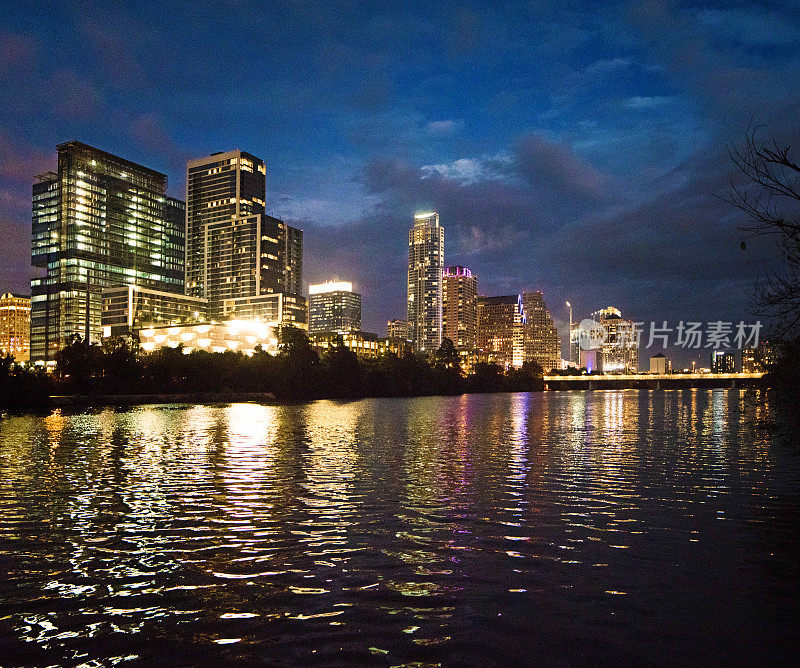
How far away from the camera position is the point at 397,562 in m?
17.5

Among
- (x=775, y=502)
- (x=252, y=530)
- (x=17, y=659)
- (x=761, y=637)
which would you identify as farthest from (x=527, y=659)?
(x=775, y=502)

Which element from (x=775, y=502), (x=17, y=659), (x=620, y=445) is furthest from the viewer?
(x=620, y=445)

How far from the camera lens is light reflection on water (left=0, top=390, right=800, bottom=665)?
12312 millimetres

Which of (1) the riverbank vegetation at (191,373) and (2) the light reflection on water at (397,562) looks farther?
(1) the riverbank vegetation at (191,373)

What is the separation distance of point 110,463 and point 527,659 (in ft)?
115

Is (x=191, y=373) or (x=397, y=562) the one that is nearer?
(x=397, y=562)

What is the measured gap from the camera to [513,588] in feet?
50.5

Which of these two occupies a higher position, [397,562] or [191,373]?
[191,373]

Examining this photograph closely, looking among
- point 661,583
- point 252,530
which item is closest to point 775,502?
point 661,583

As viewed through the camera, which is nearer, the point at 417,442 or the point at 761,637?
the point at 761,637

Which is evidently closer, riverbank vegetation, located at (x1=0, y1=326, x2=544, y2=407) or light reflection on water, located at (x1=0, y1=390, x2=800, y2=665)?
light reflection on water, located at (x1=0, y1=390, x2=800, y2=665)

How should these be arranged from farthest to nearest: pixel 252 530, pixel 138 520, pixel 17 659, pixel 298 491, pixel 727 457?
pixel 727 457 < pixel 298 491 < pixel 138 520 < pixel 252 530 < pixel 17 659

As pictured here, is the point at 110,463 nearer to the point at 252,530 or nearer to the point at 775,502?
the point at 252,530

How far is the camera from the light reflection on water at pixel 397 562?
12312 millimetres
